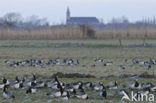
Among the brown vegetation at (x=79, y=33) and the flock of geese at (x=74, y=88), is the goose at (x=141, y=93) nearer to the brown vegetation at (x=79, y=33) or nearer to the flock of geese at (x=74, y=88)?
the flock of geese at (x=74, y=88)

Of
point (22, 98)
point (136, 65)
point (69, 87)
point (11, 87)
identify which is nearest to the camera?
point (22, 98)

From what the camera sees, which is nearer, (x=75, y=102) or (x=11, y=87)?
(x=75, y=102)

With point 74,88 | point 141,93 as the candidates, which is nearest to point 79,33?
point 74,88

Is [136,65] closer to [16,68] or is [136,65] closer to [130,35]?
[16,68]

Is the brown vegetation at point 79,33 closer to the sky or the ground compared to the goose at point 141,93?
closer to the ground

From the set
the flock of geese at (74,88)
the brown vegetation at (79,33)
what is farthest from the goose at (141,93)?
the brown vegetation at (79,33)

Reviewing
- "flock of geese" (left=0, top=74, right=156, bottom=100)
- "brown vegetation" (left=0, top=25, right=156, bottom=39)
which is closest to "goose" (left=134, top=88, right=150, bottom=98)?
"flock of geese" (left=0, top=74, right=156, bottom=100)

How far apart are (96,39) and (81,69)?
36.6 m

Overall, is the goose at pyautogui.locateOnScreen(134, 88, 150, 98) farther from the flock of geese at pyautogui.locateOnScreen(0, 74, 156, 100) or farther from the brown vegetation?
the brown vegetation

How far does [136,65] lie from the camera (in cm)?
2372

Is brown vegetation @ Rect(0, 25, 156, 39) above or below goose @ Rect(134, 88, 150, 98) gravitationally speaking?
below

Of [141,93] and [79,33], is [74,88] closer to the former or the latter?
[141,93]

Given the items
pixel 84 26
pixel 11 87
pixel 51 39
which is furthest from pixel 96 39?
pixel 11 87

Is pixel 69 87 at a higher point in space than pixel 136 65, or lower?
higher
